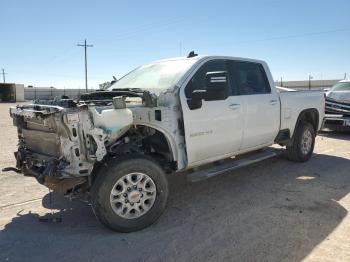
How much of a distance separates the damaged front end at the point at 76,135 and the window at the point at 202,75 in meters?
1.10

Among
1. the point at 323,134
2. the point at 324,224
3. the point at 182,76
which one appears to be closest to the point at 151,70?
the point at 182,76

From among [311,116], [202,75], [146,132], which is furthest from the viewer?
[311,116]

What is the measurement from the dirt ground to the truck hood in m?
5.66

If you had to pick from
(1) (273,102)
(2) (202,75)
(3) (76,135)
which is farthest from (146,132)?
(1) (273,102)

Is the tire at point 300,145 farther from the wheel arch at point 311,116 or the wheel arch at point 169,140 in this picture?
the wheel arch at point 169,140

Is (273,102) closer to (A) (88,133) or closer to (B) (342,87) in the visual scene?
(A) (88,133)

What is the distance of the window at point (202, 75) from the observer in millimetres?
4852

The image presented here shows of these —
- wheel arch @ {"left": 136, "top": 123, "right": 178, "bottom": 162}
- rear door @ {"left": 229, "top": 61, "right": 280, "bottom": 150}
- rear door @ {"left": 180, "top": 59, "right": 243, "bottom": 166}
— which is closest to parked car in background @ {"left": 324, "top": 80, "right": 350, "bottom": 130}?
rear door @ {"left": 229, "top": 61, "right": 280, "bottom": 150}

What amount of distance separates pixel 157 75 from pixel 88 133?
1.84 m

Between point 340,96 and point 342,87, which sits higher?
point 342,87

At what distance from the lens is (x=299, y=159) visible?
7324 mm

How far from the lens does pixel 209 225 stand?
14.0 ft

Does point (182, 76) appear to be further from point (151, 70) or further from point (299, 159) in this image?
point (299, 159)

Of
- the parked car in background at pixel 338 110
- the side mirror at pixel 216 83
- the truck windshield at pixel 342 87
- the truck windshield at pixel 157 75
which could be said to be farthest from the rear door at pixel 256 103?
the truck windshield at pixel 342 87
